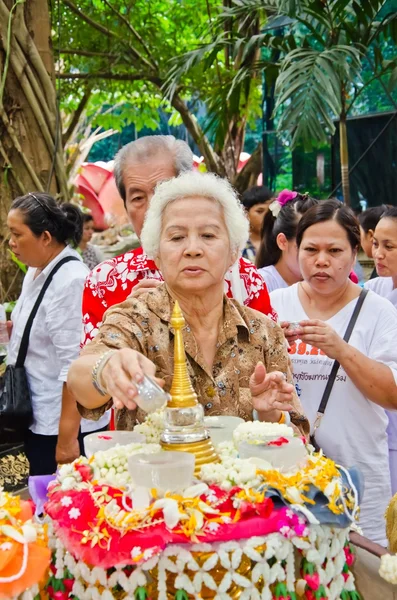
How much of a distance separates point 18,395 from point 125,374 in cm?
232

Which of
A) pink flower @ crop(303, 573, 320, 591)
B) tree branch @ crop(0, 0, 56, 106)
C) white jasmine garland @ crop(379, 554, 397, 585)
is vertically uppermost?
tree branch @ crop(0, 0, 56, 106)

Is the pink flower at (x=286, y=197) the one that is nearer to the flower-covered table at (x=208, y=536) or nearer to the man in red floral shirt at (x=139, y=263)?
the man in red floral shirt at (x=139, y=263)

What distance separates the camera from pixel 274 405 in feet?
6.44

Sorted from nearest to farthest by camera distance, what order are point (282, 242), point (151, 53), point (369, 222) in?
point (282, 242)
point (369, 222)
point (151, 53)

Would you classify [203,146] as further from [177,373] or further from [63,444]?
[177,373]

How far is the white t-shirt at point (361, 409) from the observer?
9.61ft

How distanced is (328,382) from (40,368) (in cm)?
146

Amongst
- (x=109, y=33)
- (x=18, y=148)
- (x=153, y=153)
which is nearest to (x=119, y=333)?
(x=153, y=153)

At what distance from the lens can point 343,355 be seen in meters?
2.86

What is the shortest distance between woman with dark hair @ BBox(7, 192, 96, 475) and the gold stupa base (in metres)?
1.93

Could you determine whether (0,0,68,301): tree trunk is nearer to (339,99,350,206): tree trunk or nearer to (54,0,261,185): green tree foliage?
(339,99,350,206): tree trunk

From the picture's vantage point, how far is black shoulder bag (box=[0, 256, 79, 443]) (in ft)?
12.0

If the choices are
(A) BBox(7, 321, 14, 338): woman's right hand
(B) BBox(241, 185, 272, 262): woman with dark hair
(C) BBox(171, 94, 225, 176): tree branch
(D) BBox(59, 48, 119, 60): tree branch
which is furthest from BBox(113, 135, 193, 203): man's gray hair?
(D) BBox(59, 48, 119, 60): tree branch

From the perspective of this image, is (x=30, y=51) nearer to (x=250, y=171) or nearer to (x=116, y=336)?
(x=116, y=336)
